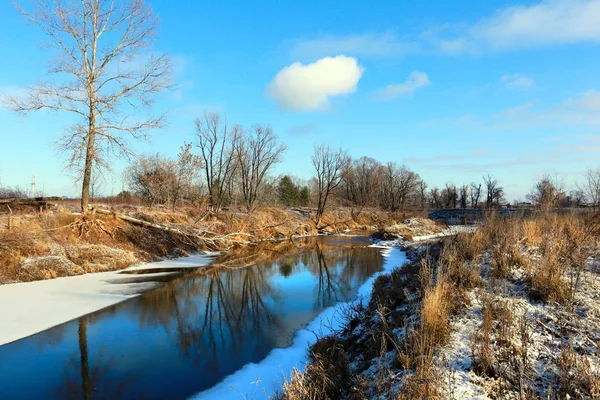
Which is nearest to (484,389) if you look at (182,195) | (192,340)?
(192,340)

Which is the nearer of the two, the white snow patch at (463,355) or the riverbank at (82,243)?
the white snow patch at (463,355)

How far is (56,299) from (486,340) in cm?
1041

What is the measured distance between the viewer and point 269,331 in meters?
7.61

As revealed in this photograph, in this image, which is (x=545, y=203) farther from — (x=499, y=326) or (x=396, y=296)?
(x=499, y=326)

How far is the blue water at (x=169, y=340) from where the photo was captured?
5148mm

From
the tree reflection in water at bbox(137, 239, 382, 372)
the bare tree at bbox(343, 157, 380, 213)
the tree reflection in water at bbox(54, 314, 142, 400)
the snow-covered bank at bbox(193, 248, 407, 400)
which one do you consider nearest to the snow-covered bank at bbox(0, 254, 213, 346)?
the tree reflection in water at bbox(137, 239, 382, 372)

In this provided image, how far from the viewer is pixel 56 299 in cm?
924

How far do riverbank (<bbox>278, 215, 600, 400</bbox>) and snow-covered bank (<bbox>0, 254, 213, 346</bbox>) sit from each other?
20.7 ft

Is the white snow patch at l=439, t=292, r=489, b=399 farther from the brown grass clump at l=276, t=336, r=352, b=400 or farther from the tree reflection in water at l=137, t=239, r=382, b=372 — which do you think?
the tree reflection in water at l=137, t=239, r=382, b=372

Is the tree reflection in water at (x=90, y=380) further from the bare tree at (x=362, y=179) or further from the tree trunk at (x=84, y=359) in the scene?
the bare tree at (x=362, y=179)

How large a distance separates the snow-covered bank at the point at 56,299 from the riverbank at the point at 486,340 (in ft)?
20.7

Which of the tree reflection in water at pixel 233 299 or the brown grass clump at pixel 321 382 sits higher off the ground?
the brown grass clump at pixel 321 382

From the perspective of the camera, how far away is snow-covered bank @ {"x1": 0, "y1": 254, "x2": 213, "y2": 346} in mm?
7398

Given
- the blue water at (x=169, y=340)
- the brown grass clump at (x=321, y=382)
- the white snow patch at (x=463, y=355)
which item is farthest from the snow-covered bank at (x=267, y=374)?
the white snow patch at (x=463, y=355)
